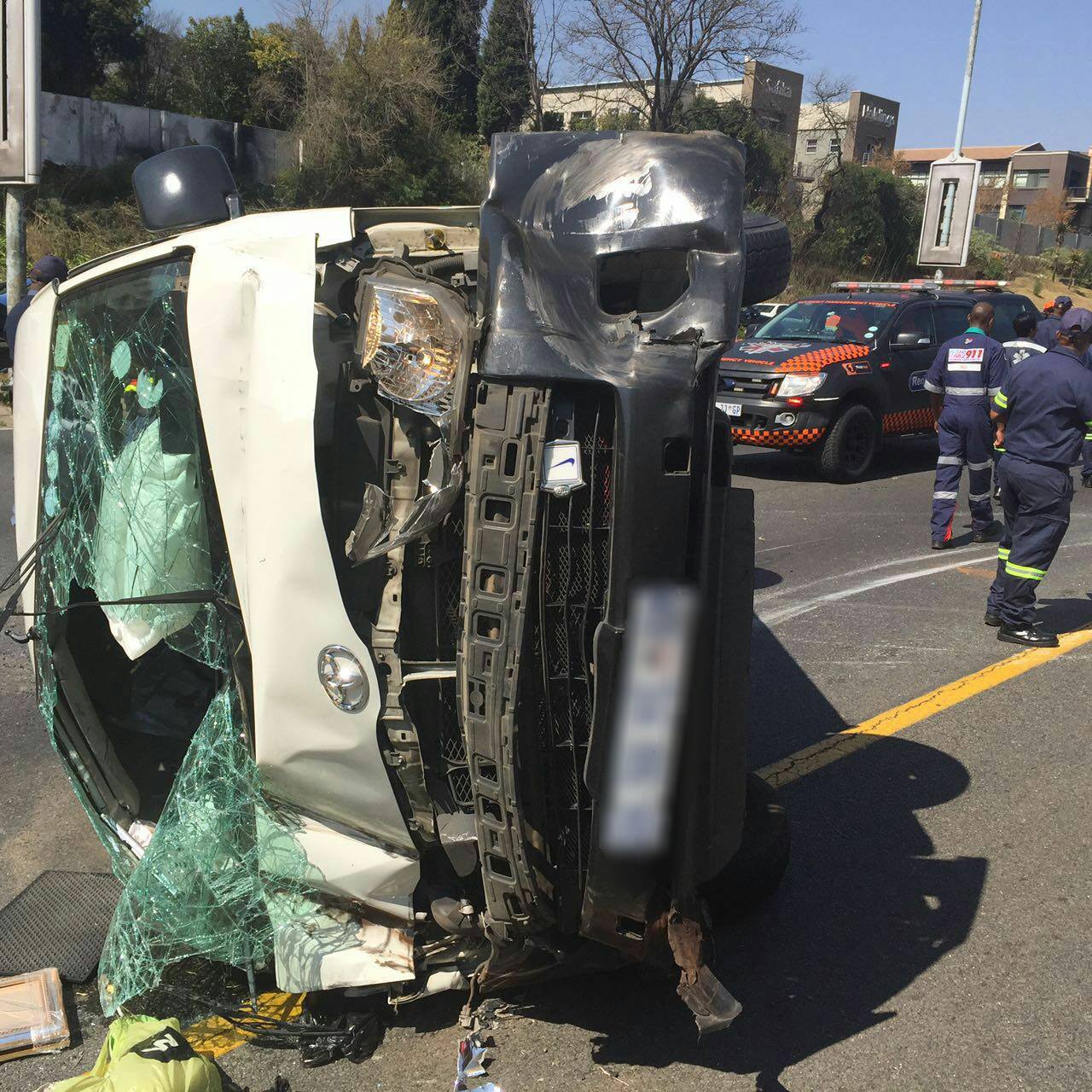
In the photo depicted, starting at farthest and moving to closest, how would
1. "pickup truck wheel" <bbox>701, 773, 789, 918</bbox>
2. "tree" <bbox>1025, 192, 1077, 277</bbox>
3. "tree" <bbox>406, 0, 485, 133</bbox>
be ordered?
"tree" <bbox>1025, 192, 1077, 277</bbox> < "tree" <bbox>406, 0, 485, 133</bbox> < "pickup truck wheel" <bbox>701, 773, 789, 918</bbox>

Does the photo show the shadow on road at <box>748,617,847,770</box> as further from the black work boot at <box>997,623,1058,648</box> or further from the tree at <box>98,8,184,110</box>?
the tree at <box>98,8,184,110</box>

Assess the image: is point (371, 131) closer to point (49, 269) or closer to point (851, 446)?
point (851, 446)

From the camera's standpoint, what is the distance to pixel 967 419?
8.55 metres

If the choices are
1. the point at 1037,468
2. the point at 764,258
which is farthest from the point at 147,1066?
the point at 1037,468

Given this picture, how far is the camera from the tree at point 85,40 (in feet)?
77.6

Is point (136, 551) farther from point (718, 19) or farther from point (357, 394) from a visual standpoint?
point (718, 19)

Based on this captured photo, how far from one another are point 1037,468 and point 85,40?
2482cm

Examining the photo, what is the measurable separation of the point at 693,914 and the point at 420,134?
26.6 m

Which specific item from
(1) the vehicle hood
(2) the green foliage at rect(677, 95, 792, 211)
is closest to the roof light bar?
(1) the vehicle hood

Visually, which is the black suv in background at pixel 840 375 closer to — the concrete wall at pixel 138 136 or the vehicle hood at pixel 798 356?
the vehicle hood at pixel 798 356

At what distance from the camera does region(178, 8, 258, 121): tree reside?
26.5 metres

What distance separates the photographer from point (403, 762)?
2547 millimetres

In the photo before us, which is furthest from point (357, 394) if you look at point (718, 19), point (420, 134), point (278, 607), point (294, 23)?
point (718, 19)

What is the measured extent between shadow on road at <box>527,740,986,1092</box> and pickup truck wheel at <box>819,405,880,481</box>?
269 inches
